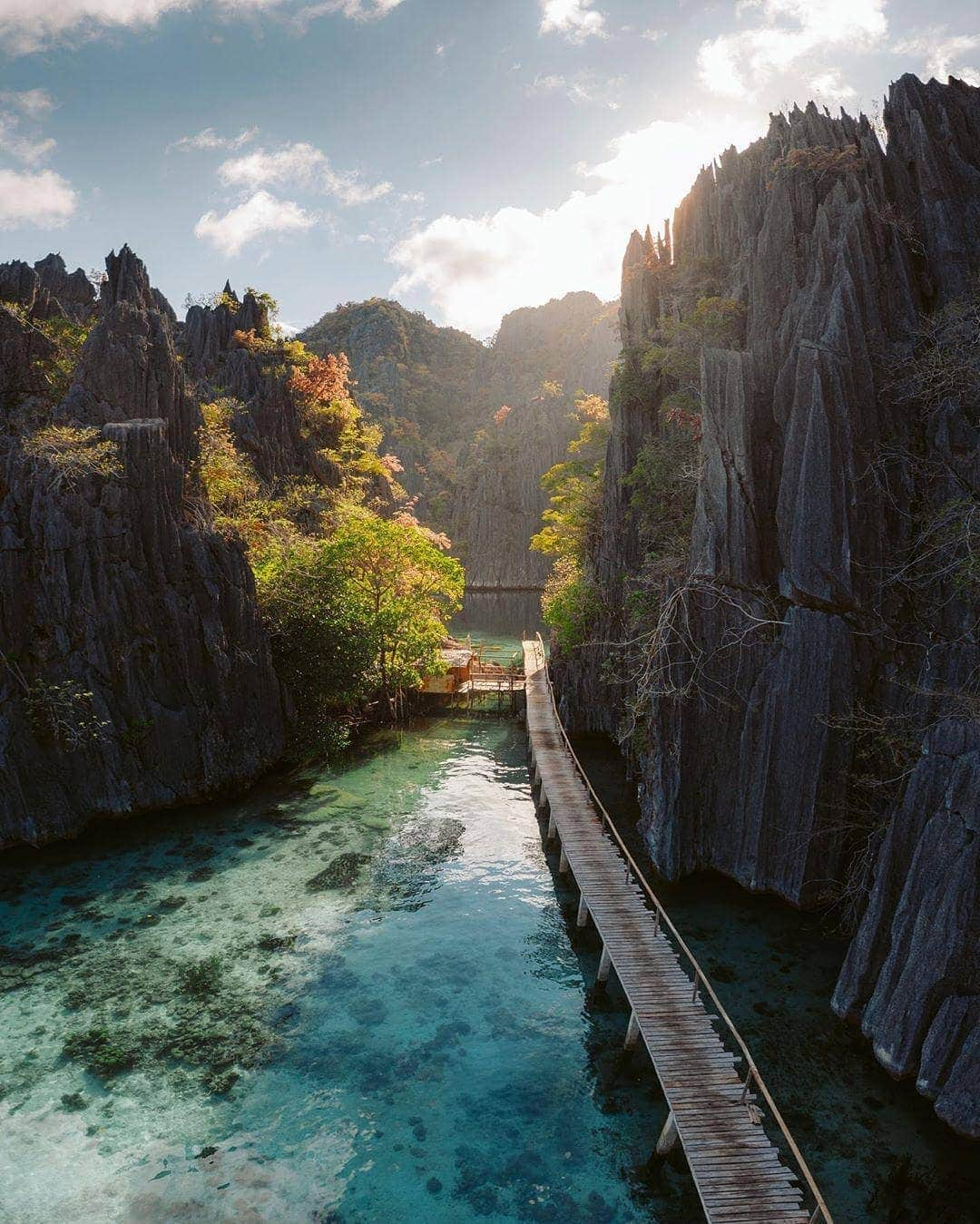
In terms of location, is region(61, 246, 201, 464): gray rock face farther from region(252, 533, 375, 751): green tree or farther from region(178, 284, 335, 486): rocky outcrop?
region(178, 284, 335, 486): rocky outcrop

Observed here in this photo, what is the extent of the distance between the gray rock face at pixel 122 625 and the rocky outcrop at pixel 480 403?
7653 cm

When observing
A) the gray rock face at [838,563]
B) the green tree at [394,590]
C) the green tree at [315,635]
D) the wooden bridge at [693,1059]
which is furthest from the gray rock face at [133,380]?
the wooden bridge at [693,1059]

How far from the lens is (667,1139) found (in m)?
11.4

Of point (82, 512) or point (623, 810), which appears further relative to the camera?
point (623, 810)

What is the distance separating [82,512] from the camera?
22.2 m

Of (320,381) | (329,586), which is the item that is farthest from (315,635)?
(320,381)

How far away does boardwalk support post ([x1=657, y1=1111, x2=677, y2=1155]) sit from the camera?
37.1 ft

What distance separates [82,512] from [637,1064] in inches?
888

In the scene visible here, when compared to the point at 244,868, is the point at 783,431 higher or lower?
higher

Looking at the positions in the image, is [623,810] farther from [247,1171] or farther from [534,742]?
[247,1171]

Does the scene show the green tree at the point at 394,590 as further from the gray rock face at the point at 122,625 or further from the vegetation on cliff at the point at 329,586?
the gray rock face at the point at 122,625

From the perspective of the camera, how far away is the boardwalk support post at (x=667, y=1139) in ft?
37.1

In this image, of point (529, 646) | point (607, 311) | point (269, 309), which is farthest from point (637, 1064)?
point (607, 311)

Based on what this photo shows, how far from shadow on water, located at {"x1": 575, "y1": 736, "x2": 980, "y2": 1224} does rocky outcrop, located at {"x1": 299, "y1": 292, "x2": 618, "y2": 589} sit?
8294 centimetres
